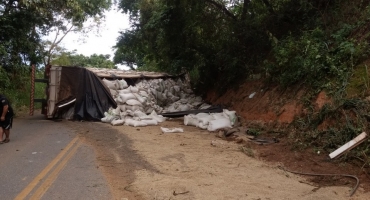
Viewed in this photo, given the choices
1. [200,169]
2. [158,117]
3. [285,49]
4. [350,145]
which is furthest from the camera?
[158,117]

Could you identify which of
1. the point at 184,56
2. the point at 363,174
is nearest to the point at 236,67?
the point at 184,56

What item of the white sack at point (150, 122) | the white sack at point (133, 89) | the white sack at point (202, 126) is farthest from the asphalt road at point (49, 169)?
the white sack at point (133, 89)

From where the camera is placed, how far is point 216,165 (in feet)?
23.8

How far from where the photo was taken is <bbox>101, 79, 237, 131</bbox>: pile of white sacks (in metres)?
12.6

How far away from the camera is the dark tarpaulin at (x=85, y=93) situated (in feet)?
47.2

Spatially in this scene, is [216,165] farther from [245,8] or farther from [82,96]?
[245,8]

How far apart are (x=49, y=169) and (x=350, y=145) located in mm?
5443

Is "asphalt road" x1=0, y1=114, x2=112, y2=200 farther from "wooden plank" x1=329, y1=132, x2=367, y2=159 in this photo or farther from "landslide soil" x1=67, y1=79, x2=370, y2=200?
"wooden plank" x1=329, y1=132, x2=367, y2=159

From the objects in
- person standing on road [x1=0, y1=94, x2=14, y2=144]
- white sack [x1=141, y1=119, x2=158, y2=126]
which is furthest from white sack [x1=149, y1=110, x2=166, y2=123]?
person standing on road [x1=0, y1=94, x2=14, y2=144]

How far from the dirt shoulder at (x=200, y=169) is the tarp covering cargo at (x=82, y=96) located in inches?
148

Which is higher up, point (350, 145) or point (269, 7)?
point (269, 7)

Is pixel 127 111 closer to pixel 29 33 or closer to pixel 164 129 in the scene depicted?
pixel 164 129

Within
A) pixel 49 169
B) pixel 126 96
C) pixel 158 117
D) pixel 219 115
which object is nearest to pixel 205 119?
pixel 219 115

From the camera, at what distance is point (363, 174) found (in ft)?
21.4
